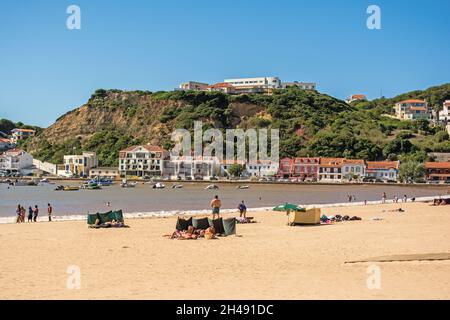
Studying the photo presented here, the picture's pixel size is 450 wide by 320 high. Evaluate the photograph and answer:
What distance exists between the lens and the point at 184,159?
96938mm

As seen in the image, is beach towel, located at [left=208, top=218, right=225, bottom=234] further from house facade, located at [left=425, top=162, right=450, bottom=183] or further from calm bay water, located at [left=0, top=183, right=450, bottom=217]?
house facade, located at [left=425, top=162, right=450, bottom=183]

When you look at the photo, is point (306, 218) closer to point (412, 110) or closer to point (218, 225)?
point (218, 225)

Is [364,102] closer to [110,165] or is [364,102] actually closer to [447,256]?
[110,165]

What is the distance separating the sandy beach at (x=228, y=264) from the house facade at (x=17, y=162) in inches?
3800

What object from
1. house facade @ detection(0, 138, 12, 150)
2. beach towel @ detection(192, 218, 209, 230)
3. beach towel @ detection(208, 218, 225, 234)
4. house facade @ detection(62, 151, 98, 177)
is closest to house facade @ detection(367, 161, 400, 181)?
house facade @ detection(62, 151, 98, 177)

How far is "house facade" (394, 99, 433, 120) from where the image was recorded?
131m

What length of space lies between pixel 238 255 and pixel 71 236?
7.17m

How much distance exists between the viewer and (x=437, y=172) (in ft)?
278

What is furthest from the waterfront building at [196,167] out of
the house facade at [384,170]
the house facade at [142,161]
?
the house facade at [384,170]

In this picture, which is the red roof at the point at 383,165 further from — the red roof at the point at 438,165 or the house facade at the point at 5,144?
the house facade at the point at 5,144

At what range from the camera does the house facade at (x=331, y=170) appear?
291 ft

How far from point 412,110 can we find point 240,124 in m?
45.0

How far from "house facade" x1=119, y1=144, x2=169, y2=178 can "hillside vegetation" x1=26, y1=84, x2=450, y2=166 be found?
17.1 feet
